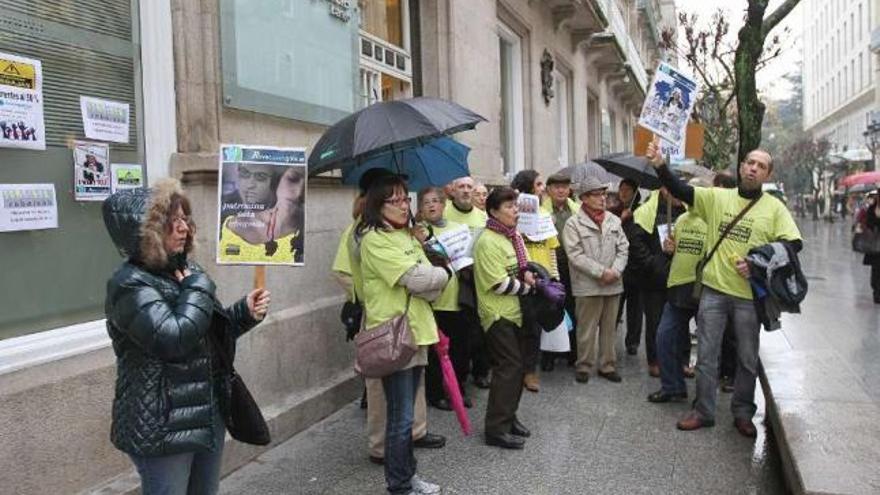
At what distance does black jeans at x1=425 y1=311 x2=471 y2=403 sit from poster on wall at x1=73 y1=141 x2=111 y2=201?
8.38 feet

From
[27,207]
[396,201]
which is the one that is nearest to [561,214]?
[396,201]

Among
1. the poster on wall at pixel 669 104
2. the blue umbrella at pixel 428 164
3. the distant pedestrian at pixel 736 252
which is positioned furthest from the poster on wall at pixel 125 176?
the poster on wall at pixel 669 104

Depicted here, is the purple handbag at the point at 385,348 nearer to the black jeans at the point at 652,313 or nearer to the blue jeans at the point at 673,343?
the blue jeans at the point at 673,343

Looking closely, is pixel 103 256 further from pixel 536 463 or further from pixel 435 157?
pixel 536 463

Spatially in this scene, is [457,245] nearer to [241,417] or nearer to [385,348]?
[385,348]

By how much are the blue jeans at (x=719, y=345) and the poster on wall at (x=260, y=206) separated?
10.2 ft


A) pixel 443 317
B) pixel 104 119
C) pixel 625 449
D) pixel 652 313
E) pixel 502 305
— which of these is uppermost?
pixel 104 119

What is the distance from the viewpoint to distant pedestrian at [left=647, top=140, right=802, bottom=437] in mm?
4859

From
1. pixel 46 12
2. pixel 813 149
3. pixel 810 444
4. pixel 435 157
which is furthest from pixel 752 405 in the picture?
pixel 813 149

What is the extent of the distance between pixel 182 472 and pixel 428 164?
118 inches

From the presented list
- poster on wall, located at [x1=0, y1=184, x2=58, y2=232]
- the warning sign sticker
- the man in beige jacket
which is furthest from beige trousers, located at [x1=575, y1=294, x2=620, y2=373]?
the warning sign sticker

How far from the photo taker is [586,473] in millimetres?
4547

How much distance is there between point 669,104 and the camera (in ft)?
18.4

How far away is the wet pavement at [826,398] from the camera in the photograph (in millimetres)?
3764
